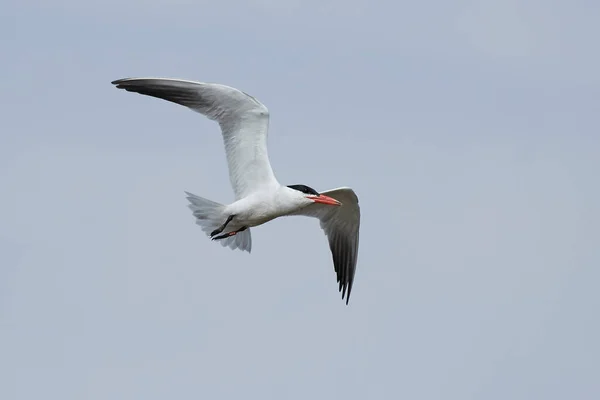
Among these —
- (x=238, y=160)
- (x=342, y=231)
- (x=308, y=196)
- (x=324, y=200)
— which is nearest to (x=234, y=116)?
(x=238, y=160)

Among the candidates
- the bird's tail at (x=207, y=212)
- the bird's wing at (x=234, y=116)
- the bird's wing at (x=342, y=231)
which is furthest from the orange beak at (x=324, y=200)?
the bird's wing at (x=342, y=231)

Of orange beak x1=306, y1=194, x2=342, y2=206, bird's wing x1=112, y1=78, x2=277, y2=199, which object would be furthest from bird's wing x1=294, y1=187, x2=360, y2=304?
bird's wing x1=112, y1=78, x2=277, y2=199

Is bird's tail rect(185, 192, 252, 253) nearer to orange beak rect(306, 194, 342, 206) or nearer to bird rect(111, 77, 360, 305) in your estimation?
bird rect(111, 77, 360, 305)

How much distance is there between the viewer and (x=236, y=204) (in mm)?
17609

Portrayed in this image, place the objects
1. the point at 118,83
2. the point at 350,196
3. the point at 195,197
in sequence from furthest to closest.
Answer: the point at 350,196 < the point at 195,197 < the point at 118,83

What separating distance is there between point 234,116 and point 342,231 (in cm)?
381

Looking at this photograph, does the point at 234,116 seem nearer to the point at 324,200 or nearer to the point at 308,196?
the point at 308,196

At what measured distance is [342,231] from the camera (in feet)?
66.9

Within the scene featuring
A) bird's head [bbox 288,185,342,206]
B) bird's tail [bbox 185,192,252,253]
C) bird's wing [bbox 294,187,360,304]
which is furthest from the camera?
bird's wing [bbox 294,187,360,304]

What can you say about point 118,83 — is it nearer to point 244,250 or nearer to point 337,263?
point 244,250

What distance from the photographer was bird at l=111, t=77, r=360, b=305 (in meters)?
17.1

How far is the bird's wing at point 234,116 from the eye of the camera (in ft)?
56.0

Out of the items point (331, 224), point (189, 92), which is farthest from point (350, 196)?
point (189, 92)

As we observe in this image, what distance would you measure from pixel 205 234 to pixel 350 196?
7.88 ft
